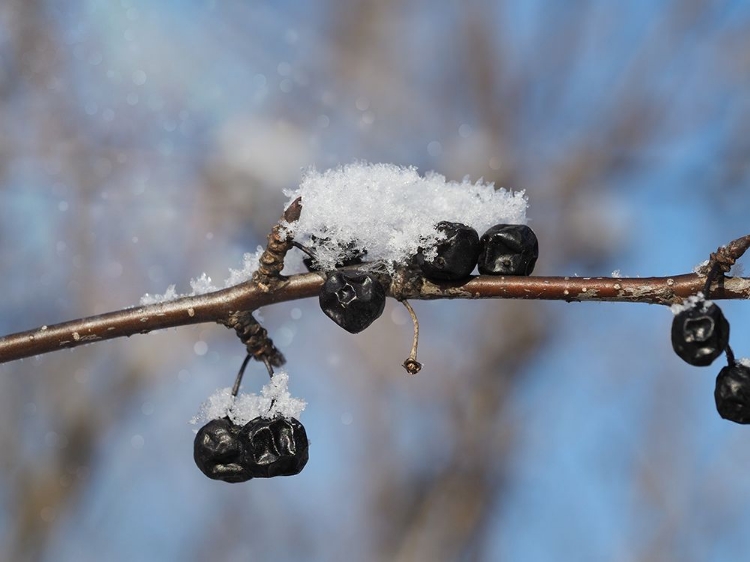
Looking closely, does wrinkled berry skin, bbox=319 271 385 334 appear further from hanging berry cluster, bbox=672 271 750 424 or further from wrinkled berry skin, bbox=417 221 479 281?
hanging berry cluster, bbox=672 271 750 424

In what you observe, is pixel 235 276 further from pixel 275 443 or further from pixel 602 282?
pixel 602 282

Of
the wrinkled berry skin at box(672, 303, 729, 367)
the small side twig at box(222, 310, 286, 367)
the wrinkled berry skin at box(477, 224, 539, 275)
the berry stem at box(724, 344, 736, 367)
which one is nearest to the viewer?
the wrinkled berry skin at box(672, 303, 729, 367)

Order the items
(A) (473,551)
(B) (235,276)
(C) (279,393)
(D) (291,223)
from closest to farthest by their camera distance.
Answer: (D) (291,223) < (C) (279,393) < (B) (235,276) < (A) (473,551)

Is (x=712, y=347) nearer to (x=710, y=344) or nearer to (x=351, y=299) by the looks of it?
(x=710, y=344)

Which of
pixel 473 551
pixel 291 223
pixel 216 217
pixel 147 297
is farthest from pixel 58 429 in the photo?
pixel 291 223

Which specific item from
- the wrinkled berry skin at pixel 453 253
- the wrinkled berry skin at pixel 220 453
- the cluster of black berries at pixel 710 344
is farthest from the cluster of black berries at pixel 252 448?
the cluster of black berries at pixel 710 344

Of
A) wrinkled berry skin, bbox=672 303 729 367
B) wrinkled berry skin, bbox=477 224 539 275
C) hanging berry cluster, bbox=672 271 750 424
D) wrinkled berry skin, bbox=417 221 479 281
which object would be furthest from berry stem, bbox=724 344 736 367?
wrinkled berry skin, bbox=417 221 479 281

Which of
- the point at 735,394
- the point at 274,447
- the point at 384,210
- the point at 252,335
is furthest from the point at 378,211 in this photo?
the point at 735,394
